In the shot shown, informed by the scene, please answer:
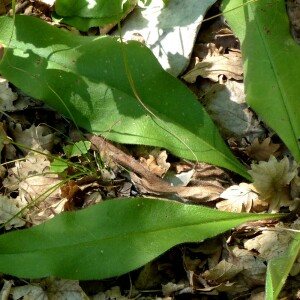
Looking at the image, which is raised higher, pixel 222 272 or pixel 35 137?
pixel 35 137

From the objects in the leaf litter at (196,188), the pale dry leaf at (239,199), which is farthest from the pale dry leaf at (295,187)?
the pale dry leaf at (239,199)

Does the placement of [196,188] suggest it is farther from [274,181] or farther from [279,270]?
[279,270]

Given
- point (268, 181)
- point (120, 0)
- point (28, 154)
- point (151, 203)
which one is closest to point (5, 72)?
point (28, 154)

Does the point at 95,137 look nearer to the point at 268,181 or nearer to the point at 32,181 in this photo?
the point at 32,181

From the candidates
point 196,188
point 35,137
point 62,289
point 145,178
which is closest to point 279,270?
point 196,188

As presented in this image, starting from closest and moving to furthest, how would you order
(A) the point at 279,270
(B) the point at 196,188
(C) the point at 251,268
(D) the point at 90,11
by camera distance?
(A) the point at 279,270 < (C) the point at 251,268 < (B) the point at 196,188 < (D) the point at 90,11

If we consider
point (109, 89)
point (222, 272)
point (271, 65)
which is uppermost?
point (271, 65)

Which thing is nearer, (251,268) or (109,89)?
(251,268)

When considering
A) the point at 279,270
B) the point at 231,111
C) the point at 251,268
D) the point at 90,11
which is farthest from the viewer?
the point at 90,11

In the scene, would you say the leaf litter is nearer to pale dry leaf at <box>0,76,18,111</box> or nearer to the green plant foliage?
pale dry leaf at <box>0,76,18,111</box>
